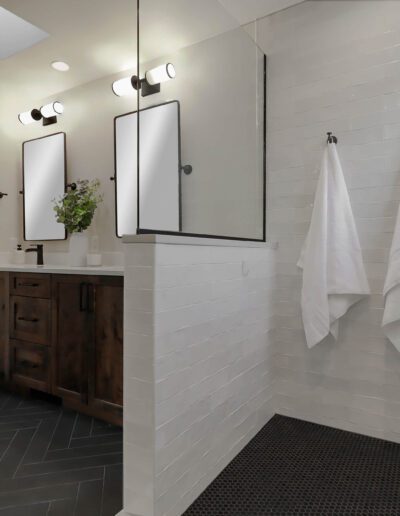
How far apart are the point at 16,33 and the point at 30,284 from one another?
1.82 m

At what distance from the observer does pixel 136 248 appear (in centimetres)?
135

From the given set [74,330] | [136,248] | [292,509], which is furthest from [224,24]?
[292,509]

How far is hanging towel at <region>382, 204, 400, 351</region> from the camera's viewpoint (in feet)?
5.99

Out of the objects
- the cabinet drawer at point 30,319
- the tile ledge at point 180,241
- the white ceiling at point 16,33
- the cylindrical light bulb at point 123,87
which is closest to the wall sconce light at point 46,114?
the white ceiling at point 16,33

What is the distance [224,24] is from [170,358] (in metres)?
1.73

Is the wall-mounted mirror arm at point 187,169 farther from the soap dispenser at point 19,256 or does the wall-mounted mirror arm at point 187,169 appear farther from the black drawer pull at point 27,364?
the soap dispenser at point 19,256

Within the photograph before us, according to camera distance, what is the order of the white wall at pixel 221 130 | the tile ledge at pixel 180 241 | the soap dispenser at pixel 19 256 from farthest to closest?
the soap dispenser at pixel 19 256
the white wall at pixel 221 130
the tile ledge at pixel 180 241

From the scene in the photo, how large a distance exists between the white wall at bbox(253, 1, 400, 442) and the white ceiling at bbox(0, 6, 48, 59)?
1569 mm

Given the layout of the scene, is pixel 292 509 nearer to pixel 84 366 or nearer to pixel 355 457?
pixel 355 457

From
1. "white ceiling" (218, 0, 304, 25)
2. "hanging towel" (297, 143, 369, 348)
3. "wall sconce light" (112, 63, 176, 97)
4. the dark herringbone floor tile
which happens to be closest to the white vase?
the dark herringbone floor tile

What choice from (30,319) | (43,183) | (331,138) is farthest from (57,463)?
(43,183)

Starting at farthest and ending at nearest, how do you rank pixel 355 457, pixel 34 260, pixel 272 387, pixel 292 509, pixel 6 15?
1. pixel 34 260
2. pixel 6 15
3. pixel 272 387
4. pixel 355 457
5. pixel 292 509

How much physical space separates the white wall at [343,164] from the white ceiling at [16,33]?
5.15ft

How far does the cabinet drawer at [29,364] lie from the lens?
2402 mm
